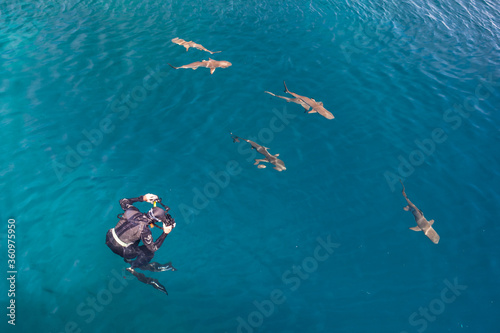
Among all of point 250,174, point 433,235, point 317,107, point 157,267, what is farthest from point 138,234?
point 317,107

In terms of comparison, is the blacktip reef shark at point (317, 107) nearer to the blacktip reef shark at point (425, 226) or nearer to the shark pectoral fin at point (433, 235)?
the blacktip reef shark at point (425, 226)

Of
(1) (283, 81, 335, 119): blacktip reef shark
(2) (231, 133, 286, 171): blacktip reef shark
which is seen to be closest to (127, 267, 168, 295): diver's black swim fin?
(2) (231, 133, 286, 171): blacktip reef shark

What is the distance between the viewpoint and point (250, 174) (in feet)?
38.4

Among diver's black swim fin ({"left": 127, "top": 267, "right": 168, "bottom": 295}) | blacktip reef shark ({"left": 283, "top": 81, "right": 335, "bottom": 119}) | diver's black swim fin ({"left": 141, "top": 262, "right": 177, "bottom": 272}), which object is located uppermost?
blacktip reef shark ({"left": 283, "top": 81, "right": 335, "bottom": 119})

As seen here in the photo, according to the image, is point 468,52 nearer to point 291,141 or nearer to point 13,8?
point 291,141

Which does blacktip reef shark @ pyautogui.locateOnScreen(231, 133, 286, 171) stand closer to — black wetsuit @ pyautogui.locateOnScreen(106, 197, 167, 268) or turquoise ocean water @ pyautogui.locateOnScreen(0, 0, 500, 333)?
turquoise ocean water @ pyautogui.locateOnScreen(0, 0, 500, 333)

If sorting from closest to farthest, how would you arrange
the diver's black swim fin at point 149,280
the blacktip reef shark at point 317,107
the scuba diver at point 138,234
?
1. the scuba diver at point 138,234
2. the diver's black swim fin at point 149,280
3. the blacktip reef shark at point 317,107

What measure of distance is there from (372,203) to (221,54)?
36.9 ft

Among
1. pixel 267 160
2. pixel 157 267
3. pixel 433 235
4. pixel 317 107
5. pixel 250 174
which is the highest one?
pixel 317 107

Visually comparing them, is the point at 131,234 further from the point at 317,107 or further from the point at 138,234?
the point at 317,107

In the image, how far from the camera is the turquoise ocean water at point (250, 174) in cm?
879

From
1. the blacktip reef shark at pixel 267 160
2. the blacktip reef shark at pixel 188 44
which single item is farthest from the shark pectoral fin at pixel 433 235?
the blacktip reef shark at pixel 188 44

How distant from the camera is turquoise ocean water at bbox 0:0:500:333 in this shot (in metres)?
8.79

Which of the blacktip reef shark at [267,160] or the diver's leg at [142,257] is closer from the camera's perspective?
the diver's leg at [142,257]
